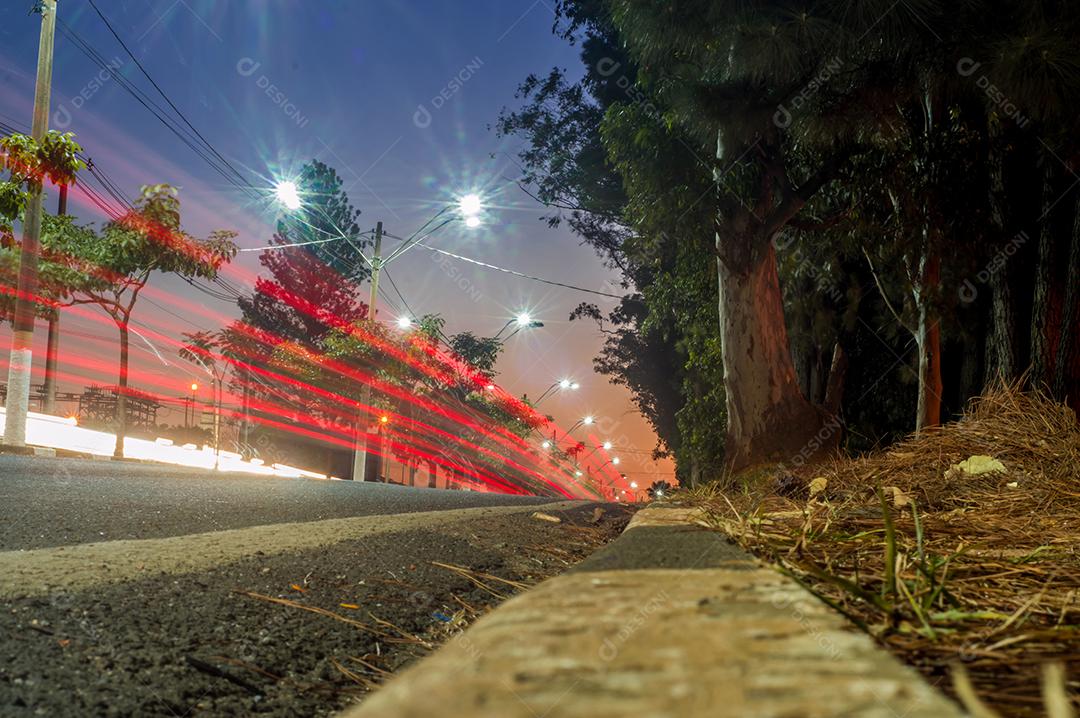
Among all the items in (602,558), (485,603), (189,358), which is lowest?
(485,603)

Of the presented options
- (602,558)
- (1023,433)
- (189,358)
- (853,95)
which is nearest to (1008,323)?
(853,95)

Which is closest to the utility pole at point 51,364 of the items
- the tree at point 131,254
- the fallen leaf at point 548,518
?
the tree at point 131,254

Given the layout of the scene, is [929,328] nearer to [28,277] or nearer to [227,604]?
[227,604]

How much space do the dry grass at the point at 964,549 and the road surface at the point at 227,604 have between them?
0.89m

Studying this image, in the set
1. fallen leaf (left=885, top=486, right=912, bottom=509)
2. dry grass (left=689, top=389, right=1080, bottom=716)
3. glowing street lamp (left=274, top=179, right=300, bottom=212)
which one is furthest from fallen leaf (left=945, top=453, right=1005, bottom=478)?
glowing street lamp (left=274, top=179, right=300, bottom=212)

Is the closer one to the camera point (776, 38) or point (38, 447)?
point (776, 38)

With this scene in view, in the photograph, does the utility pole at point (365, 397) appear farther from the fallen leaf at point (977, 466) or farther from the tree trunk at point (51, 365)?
the fallen leaf at point (977, 466)

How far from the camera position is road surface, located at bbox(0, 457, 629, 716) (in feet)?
4.26

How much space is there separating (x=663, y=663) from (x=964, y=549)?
0.98 m

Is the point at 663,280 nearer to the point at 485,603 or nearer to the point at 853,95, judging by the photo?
the point at 853,95

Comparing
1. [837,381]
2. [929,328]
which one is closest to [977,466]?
[929,328]

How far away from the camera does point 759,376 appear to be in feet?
18.5

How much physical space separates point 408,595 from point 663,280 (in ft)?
32.0

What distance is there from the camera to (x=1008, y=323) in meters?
5.05
